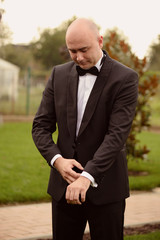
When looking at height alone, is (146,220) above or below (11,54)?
below

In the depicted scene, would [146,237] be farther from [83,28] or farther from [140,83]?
[140,83]

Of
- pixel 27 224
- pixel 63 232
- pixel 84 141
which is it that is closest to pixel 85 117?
pixel 84 141

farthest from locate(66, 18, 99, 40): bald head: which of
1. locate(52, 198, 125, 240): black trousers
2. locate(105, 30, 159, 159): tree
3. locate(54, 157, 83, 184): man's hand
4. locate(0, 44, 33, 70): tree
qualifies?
locate(0, 44, 33, 70): tree

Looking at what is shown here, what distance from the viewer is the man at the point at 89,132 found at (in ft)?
8.90

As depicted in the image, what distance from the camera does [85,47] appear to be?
2.71 meters

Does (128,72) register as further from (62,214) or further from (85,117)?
(62,214)

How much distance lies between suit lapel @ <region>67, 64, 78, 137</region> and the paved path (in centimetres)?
250

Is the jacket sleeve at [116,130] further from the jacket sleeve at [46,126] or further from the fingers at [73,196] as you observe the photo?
the jacket sleeve at [46,126]

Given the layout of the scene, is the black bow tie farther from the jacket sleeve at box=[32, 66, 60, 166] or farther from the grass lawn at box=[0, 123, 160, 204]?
the grass lawn at box=[0, 123, 160, 204]

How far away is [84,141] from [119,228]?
0.64m

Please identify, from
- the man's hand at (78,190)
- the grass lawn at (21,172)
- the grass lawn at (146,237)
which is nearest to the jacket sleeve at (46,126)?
the man's hand at (78,190)

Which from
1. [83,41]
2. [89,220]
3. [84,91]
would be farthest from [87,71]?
[89,220]

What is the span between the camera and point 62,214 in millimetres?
2988

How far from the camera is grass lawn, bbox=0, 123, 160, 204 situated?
6848mm
